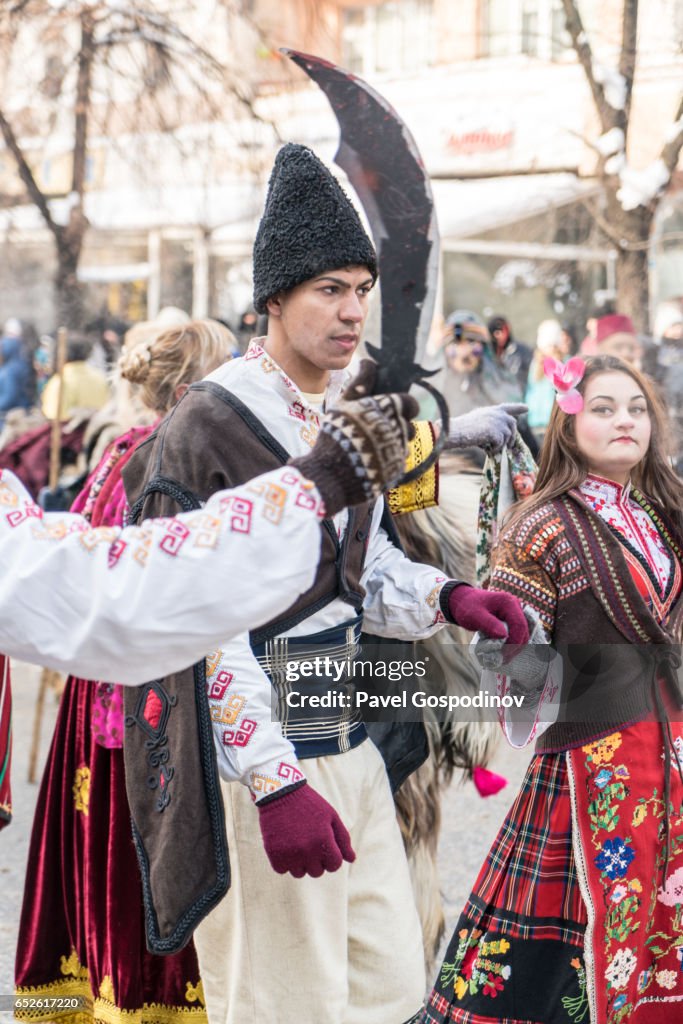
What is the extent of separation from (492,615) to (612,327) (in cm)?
487

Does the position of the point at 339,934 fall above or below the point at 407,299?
below

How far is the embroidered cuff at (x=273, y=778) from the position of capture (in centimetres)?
199

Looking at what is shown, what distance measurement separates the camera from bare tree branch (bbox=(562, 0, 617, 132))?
7199 mm

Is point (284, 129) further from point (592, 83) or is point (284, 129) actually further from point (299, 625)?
point (299, 625)

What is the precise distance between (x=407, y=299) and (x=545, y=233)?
8721 mm

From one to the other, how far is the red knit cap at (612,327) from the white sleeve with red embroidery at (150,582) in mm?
Answer: 5543

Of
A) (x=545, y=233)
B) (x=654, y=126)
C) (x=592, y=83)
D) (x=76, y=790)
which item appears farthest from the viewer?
(x=545, y=233)

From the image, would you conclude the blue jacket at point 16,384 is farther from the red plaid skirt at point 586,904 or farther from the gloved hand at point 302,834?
the gloved hand at point 302,834

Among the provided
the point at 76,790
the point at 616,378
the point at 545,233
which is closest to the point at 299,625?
the point at 616,378

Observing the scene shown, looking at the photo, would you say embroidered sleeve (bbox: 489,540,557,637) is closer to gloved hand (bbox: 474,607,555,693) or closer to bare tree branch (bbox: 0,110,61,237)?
gloved hand (bbox: 474,607,555,693)

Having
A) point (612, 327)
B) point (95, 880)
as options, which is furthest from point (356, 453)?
point (612, 327)

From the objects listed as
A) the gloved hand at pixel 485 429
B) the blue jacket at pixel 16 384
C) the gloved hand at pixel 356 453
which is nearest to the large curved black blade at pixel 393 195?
the gloved hand at pixel 485 429

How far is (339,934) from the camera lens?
2244 millimetres

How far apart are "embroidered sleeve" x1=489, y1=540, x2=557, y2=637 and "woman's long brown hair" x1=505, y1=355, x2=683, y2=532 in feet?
0.44
